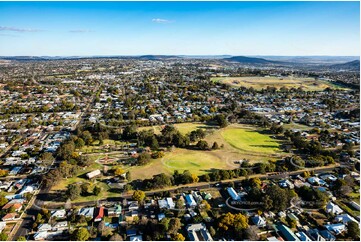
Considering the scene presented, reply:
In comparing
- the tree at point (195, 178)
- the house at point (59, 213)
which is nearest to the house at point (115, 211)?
the house at point (59, 213)

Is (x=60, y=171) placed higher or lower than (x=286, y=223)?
higher

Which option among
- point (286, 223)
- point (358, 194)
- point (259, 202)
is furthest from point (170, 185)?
point (358, 194)

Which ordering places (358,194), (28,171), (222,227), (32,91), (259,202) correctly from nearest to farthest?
(222,227) < (259,202) < (358,194) < (28,171) < (32,91)

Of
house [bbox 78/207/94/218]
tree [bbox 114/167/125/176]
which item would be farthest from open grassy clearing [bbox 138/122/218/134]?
house [bbox 78/207/94/218]

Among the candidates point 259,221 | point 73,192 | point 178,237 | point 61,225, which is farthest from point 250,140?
point 61,225

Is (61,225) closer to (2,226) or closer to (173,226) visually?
(2,226)

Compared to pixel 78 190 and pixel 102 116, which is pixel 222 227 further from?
pixel 102 116

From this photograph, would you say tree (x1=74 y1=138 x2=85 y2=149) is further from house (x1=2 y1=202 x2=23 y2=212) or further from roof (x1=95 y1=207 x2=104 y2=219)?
roof (x1=95 y1=207 x2=104 y2=219)
